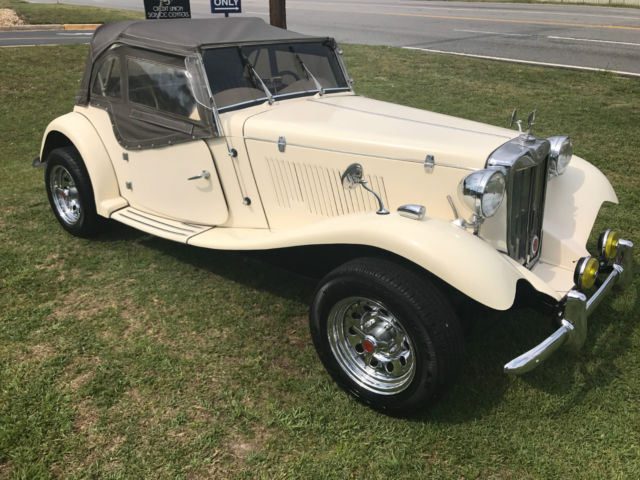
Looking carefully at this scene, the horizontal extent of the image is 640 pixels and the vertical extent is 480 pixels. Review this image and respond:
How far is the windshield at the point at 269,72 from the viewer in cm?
353

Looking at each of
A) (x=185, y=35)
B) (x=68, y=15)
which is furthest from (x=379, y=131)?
(x=68, y=15)

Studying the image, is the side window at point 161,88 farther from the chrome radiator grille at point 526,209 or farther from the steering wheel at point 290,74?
the chrome radiator grille at point 526,209

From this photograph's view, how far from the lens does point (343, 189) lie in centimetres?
318

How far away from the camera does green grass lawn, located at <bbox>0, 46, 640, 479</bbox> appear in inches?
98.8

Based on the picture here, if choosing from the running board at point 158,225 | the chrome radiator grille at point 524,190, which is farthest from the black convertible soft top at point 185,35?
the chrome radiator grille at point 524,190

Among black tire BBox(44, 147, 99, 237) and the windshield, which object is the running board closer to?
black tire BBox(44, 147, 99, 237)

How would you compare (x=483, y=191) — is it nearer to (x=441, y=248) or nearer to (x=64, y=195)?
(x=441, y=248)

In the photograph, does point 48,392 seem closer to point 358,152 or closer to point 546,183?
point 358,152

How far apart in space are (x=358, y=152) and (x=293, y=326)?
1.21m

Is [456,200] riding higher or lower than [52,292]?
higher

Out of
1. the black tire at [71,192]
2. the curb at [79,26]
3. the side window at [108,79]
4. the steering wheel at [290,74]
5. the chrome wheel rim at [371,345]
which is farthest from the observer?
the curb at [79,26]

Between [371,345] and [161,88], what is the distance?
2.33 m

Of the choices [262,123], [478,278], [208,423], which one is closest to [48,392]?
[208,423]

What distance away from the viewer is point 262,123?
11.0ft
